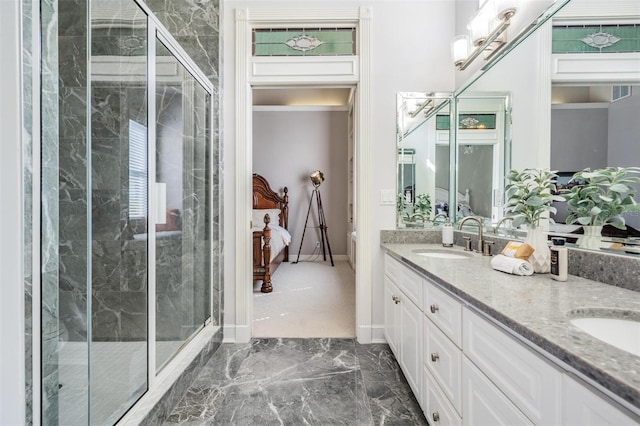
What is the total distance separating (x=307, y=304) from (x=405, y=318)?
64.9 inches

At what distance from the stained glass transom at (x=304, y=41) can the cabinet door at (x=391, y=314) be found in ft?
6.11

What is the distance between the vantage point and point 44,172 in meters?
0.93

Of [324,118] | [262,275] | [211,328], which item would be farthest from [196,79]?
[324,118]

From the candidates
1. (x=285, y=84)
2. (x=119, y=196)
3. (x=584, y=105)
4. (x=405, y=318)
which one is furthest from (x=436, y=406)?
(x=285, y=84)

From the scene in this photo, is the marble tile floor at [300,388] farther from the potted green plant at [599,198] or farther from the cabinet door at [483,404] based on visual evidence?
the potted green plant at [599,198]

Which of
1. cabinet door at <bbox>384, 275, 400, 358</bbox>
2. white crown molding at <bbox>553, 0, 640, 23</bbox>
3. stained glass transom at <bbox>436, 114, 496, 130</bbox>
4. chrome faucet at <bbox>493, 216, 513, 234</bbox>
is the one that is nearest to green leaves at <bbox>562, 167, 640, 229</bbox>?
chrome faucet at <bbox>493, 216, 513, 234</bbox>

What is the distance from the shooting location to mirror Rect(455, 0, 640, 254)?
102 cm

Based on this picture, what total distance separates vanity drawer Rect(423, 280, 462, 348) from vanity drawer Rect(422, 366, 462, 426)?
27 cm

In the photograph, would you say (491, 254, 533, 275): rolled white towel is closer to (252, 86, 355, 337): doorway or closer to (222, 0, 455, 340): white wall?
(222, 0, 455, 340): white wall

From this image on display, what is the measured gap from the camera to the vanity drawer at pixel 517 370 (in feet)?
2.14

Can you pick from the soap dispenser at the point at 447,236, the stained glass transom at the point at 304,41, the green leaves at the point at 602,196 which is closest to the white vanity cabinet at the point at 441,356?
the green leaves at the point at 602,196

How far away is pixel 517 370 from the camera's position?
759 mm
